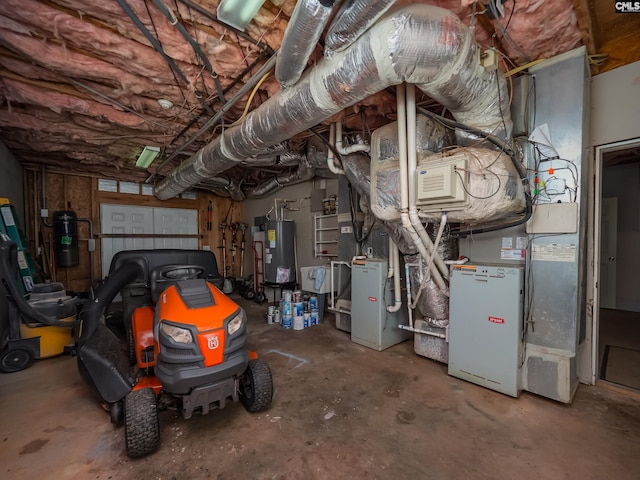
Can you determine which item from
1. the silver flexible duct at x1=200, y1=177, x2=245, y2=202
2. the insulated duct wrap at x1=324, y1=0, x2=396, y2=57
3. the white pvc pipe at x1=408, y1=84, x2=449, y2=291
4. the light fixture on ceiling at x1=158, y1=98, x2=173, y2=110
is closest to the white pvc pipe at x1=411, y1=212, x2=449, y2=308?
the white pvc pipe at x1=408, y1=84, x2=449, y2=291

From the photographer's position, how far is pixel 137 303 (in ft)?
9.04

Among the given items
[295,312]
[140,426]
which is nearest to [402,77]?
[140,426]

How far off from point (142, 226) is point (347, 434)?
5.91 metres

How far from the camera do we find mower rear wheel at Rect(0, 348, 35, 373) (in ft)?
8.89

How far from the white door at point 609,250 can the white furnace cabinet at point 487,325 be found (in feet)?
14.4

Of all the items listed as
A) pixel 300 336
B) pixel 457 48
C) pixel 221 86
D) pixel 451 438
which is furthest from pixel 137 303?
pixel 457 48

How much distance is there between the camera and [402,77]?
5.39 feet

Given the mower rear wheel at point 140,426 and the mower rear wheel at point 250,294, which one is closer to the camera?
the mower rear wheel at point 140,426

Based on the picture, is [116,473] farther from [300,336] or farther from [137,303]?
[300,336]

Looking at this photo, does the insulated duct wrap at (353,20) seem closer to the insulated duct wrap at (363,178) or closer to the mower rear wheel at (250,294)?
the insulated duct wrap at (363,178)

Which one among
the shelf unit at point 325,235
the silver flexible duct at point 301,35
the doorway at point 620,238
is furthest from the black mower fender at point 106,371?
the doorway at point 620,238

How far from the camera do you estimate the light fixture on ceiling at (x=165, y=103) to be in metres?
2.74

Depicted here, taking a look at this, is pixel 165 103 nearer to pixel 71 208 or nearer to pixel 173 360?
pixel 173 360

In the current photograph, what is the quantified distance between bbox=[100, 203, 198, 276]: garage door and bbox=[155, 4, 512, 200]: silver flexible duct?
15.1ft
